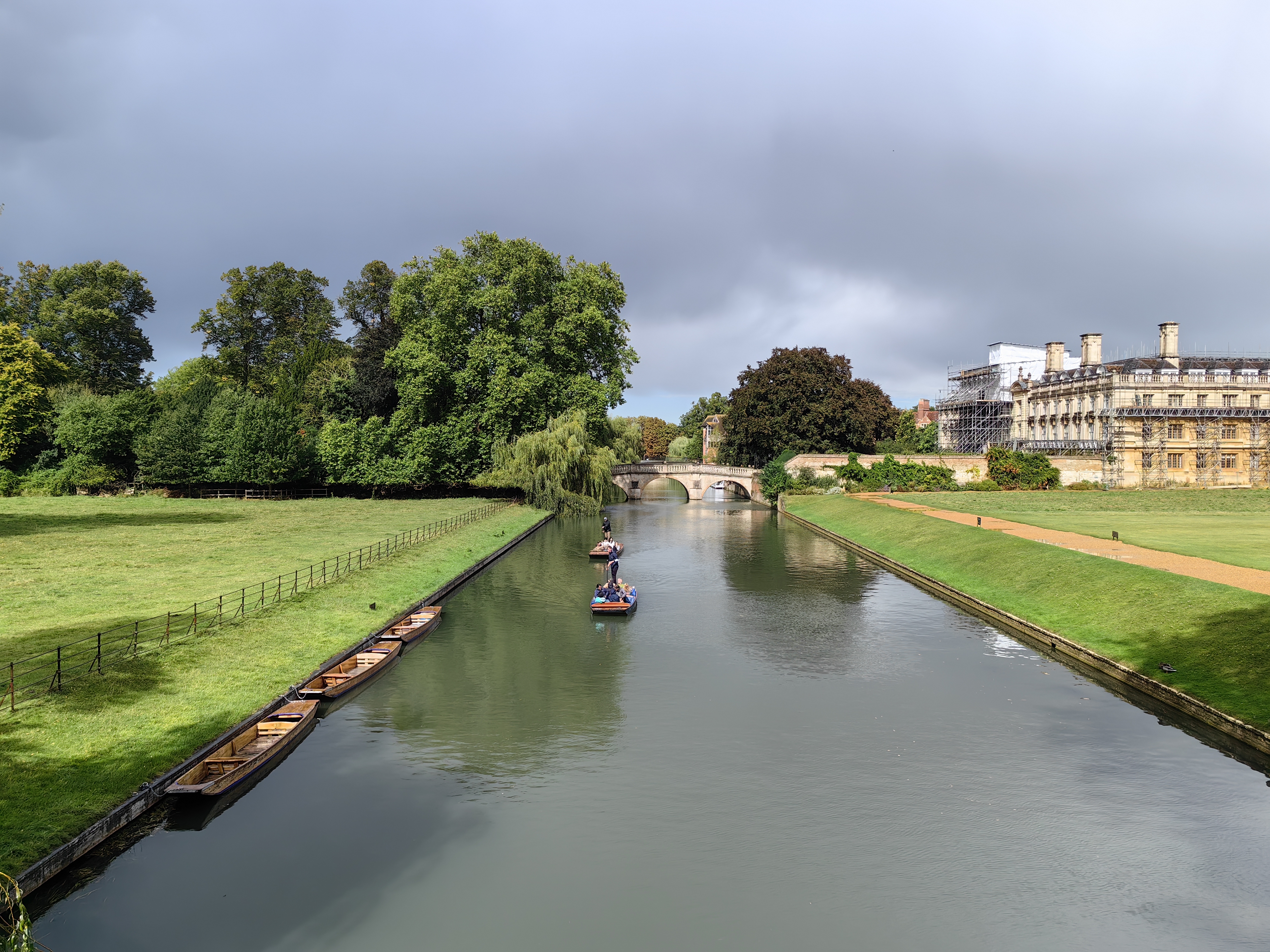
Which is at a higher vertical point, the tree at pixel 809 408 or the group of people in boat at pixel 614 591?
the tree at pixel 809 408

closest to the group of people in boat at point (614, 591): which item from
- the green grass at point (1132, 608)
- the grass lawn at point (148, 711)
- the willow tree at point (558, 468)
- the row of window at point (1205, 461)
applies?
the grass lawn at point (148, 711)

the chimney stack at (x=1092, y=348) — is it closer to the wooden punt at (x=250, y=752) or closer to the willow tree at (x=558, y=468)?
the willow tree at (x=558, y=468)

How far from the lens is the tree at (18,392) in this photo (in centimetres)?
7812

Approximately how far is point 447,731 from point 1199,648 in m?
19.4

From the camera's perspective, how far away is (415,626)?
28109mm

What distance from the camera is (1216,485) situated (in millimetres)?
85250

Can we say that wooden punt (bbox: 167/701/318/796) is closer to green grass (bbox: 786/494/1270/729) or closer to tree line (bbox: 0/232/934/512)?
green grass (bbox: 786/494/1270/729)

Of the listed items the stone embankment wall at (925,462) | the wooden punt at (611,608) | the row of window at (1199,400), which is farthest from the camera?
the stone embankment wall at (925,462)

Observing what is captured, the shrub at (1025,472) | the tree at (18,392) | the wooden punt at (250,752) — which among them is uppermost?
the tree at (18,392)

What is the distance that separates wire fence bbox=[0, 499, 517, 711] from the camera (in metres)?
18.4

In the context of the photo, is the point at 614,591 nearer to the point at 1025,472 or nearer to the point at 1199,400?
the point at 1025,472

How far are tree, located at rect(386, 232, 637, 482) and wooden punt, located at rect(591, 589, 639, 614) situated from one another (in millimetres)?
42178

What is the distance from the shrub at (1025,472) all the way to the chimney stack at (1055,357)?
17.9 metres

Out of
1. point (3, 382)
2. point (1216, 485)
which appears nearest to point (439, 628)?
point (3, 382)
